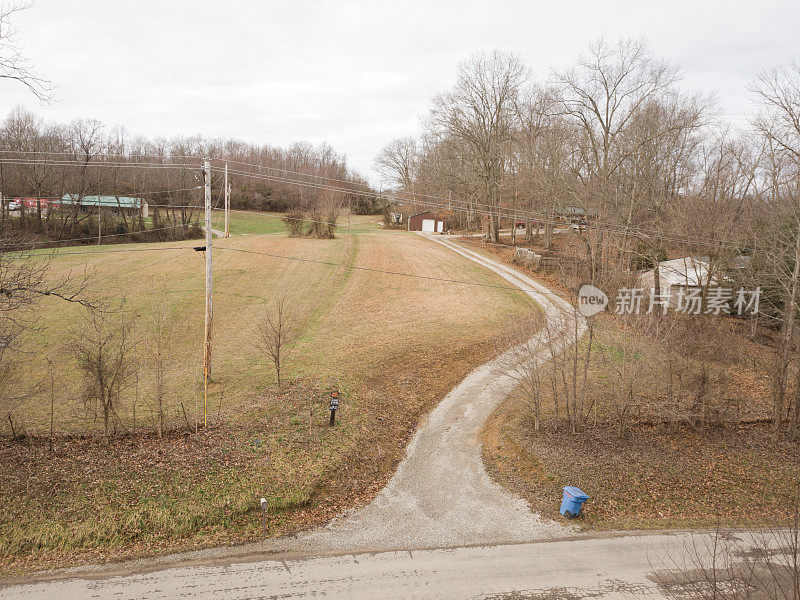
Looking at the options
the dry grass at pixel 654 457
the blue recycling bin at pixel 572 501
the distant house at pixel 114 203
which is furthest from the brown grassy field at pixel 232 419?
the distant house at pixel 114 203

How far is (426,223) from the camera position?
196 ft

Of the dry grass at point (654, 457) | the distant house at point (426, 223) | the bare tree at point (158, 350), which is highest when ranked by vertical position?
the distant house at point (426, 223)

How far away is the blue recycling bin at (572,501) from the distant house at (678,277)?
16566mm

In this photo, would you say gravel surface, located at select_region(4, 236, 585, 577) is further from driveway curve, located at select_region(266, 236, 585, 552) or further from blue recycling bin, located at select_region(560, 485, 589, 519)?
blue recycling bin, located at select_region(560, 485, 589, 519)

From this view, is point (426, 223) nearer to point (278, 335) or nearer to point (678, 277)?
point (678, 277)

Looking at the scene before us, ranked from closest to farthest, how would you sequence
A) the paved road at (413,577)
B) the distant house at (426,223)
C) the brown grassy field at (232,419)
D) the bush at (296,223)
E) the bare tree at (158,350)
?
the paved road at (413,577), the brown grassy field at (232,419), the bare tree at (158,350), the bush at (296,223), the distant house at (426,223)

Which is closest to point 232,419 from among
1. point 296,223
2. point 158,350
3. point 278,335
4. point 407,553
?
point 158,350

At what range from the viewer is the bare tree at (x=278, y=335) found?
54.1 feet

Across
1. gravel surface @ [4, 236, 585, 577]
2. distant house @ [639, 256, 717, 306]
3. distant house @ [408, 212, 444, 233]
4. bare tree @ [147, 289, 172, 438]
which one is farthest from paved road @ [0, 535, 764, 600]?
distant house @ [408, 212, 444, 233]

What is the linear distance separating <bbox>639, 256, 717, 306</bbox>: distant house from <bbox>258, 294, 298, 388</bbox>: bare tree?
18.8 metres

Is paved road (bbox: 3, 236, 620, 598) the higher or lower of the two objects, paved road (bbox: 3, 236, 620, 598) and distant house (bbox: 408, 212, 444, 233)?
the lower

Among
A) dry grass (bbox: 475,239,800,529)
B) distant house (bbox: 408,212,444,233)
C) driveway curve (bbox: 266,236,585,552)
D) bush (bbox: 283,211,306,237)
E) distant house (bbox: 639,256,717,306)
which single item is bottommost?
driveway curve (bbox: 266,236,585,552)

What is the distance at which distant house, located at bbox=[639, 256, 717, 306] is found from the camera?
83.4ft

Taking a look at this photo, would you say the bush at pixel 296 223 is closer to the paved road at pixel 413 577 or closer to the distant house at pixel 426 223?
the distant house at pixel 426 223
